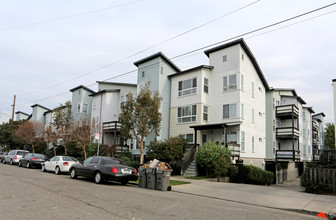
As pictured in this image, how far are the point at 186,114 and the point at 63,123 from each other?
17651 mm

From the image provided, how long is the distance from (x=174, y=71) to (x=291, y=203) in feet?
71.1

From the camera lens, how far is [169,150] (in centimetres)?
2227

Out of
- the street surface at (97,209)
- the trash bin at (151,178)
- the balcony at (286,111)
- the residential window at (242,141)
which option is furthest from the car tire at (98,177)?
the balcony at (286,111)

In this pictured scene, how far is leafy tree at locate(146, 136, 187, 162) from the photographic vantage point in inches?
873

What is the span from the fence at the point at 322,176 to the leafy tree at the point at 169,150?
10.8m

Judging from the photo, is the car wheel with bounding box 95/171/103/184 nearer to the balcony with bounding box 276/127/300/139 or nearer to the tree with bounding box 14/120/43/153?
the balcony with bounding box 276/127/300/139

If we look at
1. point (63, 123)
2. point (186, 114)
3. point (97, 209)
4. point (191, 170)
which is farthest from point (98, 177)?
point (63, 123)

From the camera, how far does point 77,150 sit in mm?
32750

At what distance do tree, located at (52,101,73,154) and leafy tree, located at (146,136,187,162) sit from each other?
41.8 feet

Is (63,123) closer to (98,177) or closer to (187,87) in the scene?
(187,87)

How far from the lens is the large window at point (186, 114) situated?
86.3ft

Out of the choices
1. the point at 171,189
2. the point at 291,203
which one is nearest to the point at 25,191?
the point at 171,189

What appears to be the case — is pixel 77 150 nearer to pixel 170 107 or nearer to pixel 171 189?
pixel 170 107

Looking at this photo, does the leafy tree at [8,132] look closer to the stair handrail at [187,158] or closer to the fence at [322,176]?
the stair handrail at [187,158]
